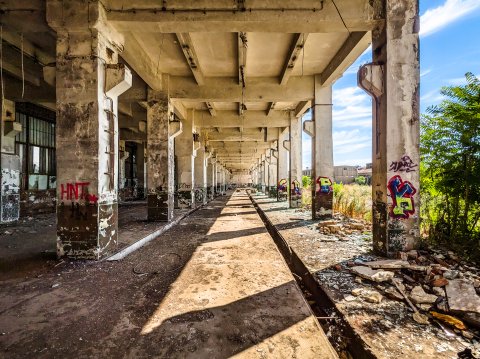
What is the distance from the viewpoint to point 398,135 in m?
4.49

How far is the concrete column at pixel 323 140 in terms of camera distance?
917 cm

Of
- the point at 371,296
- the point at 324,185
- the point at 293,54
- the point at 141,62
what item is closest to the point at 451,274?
the point at 371,296

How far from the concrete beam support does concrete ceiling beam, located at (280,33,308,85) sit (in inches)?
159

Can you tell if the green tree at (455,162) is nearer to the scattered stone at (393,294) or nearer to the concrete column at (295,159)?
the scattered stone at (393,294)

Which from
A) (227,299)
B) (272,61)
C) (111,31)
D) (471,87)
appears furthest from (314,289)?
(272,61)

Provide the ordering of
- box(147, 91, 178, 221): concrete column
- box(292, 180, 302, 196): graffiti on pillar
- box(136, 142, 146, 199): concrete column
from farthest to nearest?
box(136, 142, 146, 199): concrete column → box(292, 180, 302, 196): graffiti on pillar → box(147, 91, 178, 221): concrete column

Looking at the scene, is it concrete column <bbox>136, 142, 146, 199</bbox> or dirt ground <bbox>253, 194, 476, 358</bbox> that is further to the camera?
concrete column <bbox>136, 142, 146, 199</bbox>

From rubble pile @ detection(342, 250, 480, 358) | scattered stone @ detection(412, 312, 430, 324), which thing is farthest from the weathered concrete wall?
scattered stone @ detection(412, 312, 430, 324)

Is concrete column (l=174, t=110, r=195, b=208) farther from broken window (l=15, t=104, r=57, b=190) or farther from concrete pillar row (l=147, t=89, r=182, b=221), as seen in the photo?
broken window (l=15, t=104, r=57, b=190)

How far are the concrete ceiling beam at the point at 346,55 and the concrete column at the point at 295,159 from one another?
5009 millimetres

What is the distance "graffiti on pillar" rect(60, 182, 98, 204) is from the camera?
437 centimetres

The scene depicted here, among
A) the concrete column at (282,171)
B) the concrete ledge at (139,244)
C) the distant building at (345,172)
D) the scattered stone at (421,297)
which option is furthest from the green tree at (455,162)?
the distant building at (345,172)

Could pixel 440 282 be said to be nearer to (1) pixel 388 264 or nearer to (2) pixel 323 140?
(1) pixel 388 264

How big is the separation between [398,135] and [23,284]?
20.1 feet
